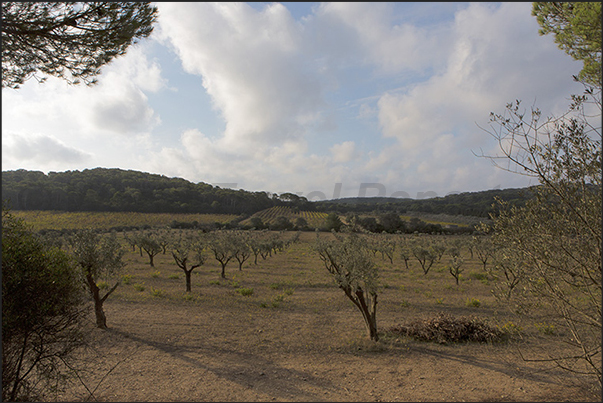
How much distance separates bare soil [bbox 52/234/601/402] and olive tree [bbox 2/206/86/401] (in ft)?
5.50

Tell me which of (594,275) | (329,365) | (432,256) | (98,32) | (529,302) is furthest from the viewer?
(432,256)

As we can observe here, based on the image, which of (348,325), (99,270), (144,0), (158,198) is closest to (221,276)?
(99,270)

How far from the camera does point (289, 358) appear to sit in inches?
384

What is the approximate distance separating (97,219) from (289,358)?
239ft

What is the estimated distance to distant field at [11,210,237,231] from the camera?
5578 cm

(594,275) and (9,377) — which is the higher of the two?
(594,275)

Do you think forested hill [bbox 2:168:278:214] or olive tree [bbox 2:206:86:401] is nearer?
olive tree [bbox 2:206:86:401]

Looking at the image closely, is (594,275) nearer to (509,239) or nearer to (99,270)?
(509,239)

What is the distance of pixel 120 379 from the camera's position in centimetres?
823

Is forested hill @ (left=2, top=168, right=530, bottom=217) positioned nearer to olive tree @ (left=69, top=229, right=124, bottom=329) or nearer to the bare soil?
the bare soil

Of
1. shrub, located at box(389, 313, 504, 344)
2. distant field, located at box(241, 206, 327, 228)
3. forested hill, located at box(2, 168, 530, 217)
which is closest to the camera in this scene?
shrub, located at box(389, 313, 504, 344)

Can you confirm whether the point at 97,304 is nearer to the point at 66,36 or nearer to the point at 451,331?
the point at 66,36

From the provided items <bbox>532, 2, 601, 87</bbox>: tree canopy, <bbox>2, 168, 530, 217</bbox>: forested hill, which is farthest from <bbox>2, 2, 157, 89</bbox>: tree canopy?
<bbox>2, 168, 530, 217</bbox>: forested hill

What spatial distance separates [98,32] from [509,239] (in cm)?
1215
